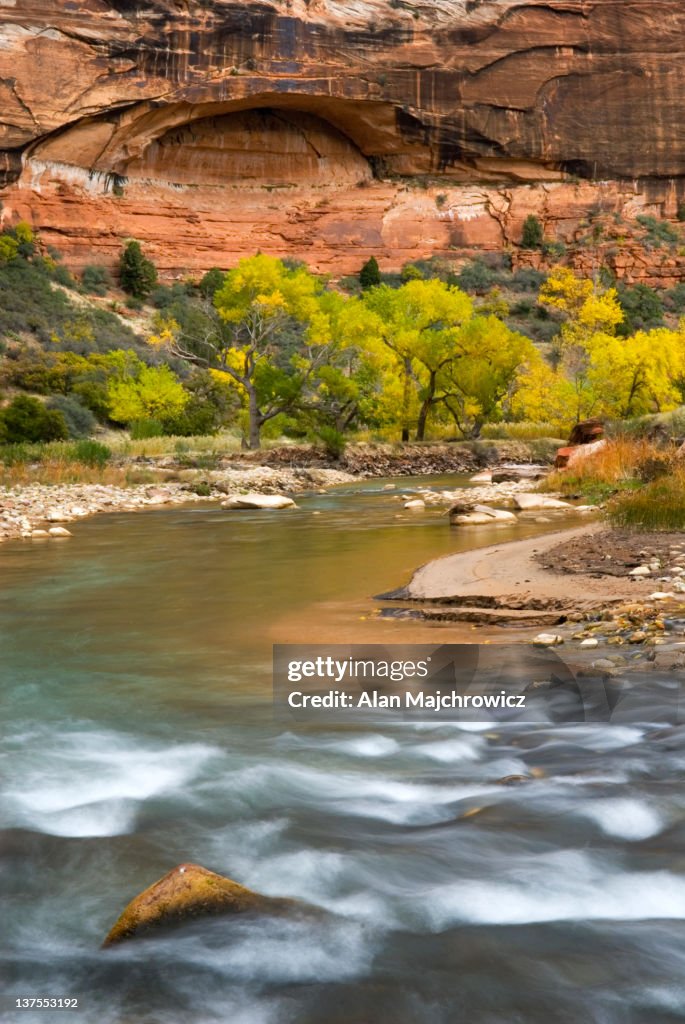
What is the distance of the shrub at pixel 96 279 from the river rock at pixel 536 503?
159 feet

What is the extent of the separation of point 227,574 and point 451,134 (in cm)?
6482

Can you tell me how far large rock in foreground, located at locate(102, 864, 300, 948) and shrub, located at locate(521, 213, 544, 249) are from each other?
237 ft

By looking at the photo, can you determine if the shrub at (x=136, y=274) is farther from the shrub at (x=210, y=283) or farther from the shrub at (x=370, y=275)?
the shrub at (x=370, y=275)

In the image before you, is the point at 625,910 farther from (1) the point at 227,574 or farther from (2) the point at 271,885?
(1) the point at 227,574

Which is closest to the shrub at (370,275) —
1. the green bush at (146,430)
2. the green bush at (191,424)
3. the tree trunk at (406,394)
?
the green bush at (191,424)

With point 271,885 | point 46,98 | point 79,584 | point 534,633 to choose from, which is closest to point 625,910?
point 271,885

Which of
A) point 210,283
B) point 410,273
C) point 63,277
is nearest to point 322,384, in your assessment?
point 210,283

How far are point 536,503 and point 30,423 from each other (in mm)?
17875

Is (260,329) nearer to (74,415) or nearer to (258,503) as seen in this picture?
(74,415)

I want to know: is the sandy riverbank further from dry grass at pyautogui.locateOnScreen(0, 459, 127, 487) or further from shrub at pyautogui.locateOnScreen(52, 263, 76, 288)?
shrub at pyautogui.locateOnScreen(52, 263, 76, 288)

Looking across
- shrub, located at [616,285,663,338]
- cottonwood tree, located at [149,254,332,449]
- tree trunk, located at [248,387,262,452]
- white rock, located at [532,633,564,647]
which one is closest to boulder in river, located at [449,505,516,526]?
white rock, located at [532,633,564,647]

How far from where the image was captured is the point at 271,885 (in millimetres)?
3211

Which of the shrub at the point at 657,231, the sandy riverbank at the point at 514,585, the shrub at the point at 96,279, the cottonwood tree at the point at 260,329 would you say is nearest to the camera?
the sandy riverbank at the point at 514,585

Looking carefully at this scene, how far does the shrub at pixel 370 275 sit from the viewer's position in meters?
65.9
